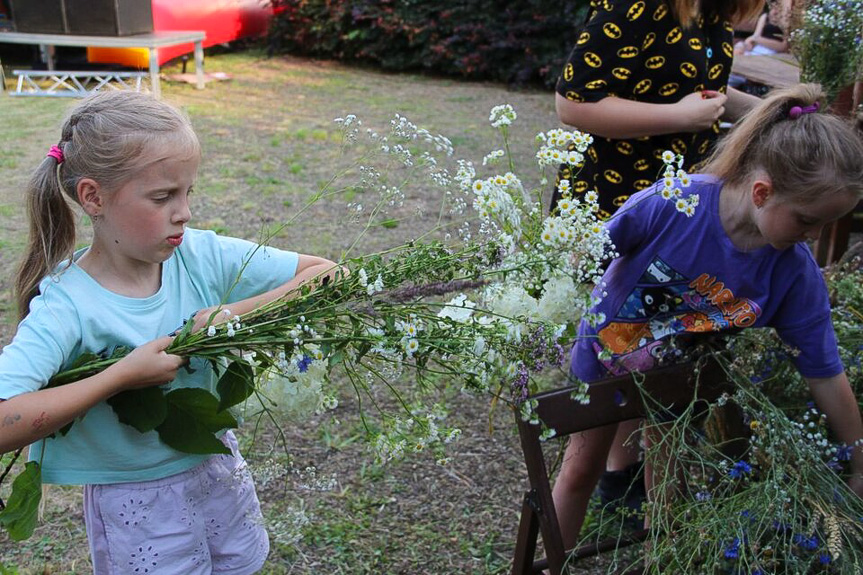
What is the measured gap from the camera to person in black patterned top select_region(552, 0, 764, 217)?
2.35 m

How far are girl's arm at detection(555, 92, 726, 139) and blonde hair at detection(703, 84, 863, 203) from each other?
25 centimetres

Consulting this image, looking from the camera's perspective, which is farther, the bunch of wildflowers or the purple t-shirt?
the purple t-shirt

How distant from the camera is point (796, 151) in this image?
6.48 feet

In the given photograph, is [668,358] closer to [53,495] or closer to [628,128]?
[628,128]

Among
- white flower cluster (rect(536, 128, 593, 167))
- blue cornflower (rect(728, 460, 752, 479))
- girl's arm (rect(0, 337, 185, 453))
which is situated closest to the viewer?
girl's arm (rect(0, 337, 185, 453))

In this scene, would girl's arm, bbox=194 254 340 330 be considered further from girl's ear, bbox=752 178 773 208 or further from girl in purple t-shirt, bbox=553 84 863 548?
girl's ear, bbox=752 178 773 208

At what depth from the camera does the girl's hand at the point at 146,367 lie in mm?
1556

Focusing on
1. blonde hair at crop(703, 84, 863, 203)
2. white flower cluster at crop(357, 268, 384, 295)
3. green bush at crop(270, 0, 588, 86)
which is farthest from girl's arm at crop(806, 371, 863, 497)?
green bush at crop(270, 0, 588, 86)

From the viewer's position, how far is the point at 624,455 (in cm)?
298

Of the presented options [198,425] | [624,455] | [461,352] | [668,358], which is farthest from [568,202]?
[624,455]

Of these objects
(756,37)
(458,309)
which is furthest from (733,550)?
(756,37)

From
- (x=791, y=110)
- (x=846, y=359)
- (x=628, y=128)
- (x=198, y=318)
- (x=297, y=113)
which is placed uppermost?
(x=791, y=110)

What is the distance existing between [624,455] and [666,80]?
51.2 inches

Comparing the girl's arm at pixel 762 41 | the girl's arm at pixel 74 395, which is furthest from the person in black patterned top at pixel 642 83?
the girl's arm at pixel 762 41
